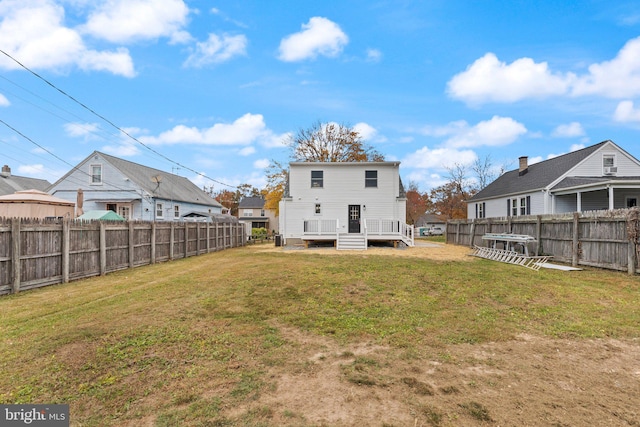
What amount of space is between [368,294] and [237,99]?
17248 mm

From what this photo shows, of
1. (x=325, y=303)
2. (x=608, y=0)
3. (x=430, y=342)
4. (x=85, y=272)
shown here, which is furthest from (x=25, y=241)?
(x=608, y=0)

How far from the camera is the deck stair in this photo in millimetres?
16969

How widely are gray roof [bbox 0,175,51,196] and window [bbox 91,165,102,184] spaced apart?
8.23 metres

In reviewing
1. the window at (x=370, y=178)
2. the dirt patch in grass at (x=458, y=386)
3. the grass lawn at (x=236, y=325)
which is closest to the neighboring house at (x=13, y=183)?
the window at (x=370, y=178)

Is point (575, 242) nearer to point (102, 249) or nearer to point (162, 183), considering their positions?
point (102, 249)

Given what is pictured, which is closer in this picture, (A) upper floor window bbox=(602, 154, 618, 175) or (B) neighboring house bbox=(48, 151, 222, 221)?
(A) upper floor window bbox=(602, 154, 618, 175)

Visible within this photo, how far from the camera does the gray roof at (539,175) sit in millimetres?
19172

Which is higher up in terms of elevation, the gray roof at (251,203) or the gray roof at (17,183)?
the gray roof at (17,183)

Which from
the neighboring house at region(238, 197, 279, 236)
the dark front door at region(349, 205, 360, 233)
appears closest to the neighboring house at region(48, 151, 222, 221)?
the dark front door at region(349, 205, 360, 233)

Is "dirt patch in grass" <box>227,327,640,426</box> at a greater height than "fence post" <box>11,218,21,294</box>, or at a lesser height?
lesser

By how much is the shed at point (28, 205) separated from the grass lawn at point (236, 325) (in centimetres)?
1064

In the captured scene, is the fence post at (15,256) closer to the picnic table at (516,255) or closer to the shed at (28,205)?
the shed at (28,205)

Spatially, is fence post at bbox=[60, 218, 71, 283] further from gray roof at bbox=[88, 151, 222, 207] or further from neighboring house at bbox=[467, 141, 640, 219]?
neighboring house at bbox=[467, 141, 640, 219]

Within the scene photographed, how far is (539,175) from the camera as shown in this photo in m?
21.1
